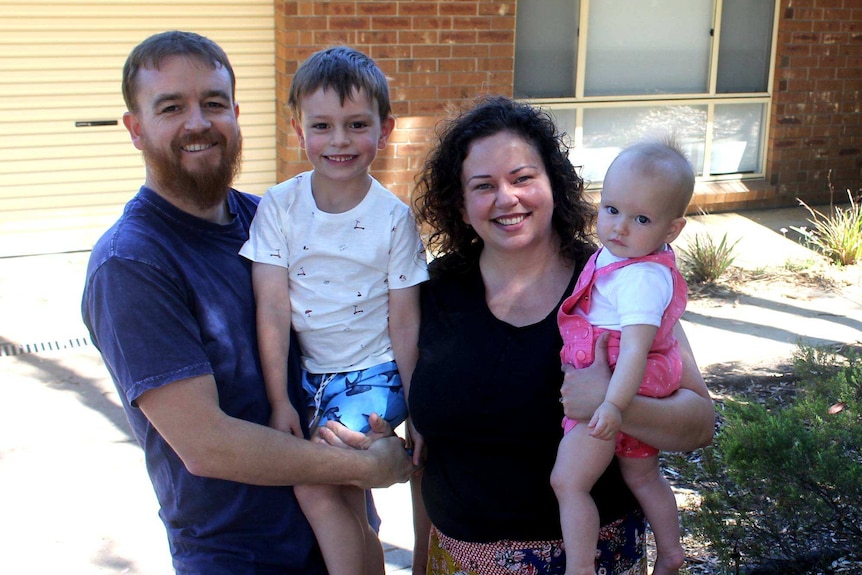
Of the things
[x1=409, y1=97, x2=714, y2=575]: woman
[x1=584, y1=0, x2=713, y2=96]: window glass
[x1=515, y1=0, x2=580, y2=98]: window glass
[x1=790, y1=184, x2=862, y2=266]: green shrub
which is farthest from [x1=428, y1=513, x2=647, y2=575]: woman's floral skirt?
[x1=584, y1=0, x2=713, y2=96]: window glass

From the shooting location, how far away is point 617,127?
9664 mm

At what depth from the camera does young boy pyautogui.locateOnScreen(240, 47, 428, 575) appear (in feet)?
8.48

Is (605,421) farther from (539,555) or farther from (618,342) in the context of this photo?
(539,555)

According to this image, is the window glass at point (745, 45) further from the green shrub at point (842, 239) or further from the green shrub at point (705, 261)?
the green shrub at point (705, 261)

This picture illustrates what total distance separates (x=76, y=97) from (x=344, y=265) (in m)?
5.96

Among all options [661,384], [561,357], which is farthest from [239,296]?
[661,384]

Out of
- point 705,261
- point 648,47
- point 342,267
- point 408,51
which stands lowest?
point 705,261

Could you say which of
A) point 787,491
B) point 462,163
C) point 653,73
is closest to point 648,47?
point 653,73

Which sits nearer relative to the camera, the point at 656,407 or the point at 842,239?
the point at 656,407

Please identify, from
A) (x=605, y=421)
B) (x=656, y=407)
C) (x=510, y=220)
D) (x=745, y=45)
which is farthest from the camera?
(x=745, y=45)

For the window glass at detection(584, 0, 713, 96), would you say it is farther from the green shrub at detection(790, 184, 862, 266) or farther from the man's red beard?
the man's red beard

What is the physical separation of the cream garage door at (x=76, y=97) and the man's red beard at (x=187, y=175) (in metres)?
5.84

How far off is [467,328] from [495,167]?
0.42 meters

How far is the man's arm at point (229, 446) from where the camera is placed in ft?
7.19
